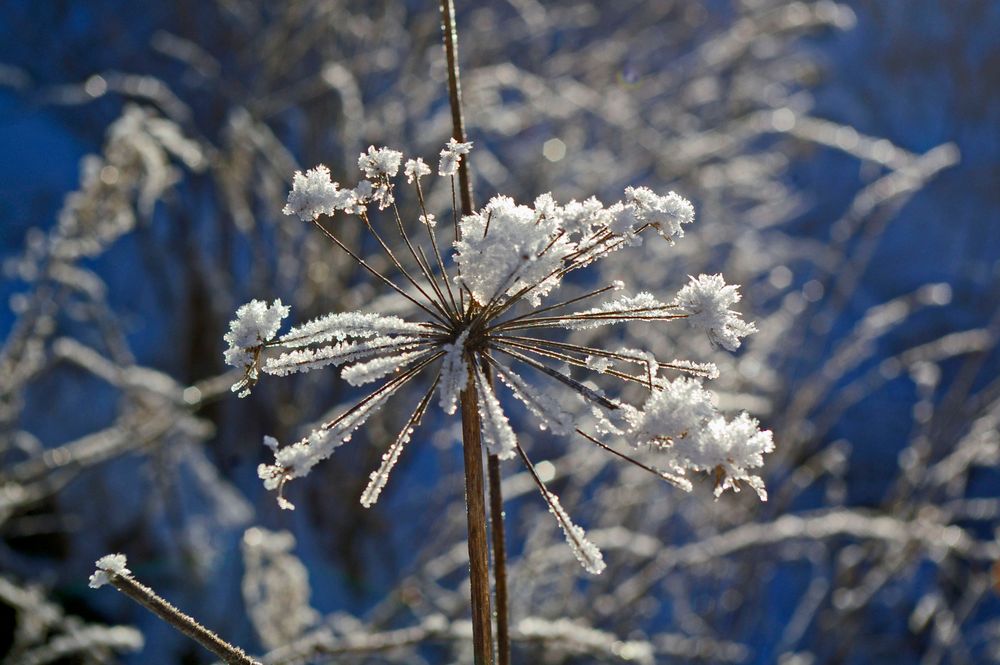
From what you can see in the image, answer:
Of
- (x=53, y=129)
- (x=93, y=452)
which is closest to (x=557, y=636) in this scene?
(x=93, y=452)

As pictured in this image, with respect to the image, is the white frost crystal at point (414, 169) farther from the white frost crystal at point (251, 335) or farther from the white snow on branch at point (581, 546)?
the white snow on branch at point (581, 546)

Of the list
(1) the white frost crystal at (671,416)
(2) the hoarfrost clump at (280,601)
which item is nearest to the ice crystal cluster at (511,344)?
(1) the white frost crystal at (671,416)

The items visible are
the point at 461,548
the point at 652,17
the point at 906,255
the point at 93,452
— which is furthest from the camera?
the point at 906,255

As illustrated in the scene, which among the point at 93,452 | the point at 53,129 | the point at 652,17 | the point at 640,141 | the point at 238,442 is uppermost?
the point at 652,17

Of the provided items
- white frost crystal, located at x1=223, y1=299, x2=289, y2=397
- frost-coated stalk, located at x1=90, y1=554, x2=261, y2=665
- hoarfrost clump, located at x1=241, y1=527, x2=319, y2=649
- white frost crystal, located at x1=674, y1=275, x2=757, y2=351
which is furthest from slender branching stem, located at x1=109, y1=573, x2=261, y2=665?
hoarfrost clump, located at x1=241, y1=527, x2=319, y2=649

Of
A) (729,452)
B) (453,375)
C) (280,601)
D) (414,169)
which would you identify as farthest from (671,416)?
(280,601)

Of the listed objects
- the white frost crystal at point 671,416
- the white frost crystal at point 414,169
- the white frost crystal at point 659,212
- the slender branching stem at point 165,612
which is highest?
the white frost crystal at point 414,169

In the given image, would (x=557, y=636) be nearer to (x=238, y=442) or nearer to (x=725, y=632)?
(x=725, y=632)

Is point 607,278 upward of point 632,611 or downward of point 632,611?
upward

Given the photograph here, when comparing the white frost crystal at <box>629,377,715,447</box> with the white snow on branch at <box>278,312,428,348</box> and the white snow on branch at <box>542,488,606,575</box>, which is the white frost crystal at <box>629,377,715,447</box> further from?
the white snow on branch at <box>278,312,428,348</box>
